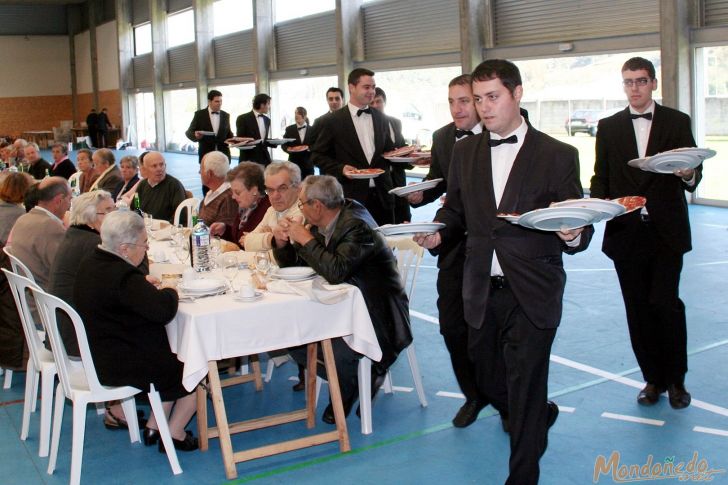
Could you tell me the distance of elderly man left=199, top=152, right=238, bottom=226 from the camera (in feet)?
19.5

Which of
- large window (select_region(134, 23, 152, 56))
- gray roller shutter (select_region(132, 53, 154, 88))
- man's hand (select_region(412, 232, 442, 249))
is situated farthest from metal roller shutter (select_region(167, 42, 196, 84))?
man's hand (select_region(412, 232, 442, 249))

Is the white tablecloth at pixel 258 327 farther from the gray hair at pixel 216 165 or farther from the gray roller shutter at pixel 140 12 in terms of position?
the gray roller shutter at pixel 140 12

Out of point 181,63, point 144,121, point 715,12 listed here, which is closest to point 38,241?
point 715,12

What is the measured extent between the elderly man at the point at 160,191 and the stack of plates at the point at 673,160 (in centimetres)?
417

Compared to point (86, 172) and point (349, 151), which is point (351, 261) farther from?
point (86, 172)

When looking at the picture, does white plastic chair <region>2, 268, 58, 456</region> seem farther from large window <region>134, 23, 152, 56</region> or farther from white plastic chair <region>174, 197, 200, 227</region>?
large window <region>134, 23, 152, 56</region>

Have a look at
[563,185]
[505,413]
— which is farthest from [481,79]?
[505,413]

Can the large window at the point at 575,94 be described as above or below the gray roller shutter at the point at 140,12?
below

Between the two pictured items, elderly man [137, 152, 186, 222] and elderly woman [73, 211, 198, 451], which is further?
elderly man [137, 152, 186, 222]

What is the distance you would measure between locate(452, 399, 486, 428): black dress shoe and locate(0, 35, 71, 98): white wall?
3501cm

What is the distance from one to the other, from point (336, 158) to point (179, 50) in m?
21.6

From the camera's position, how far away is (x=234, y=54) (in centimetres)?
2277

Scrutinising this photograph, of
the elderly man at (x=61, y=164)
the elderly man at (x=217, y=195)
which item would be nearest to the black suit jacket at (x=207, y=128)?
the elderly man at (x=61, y=164)

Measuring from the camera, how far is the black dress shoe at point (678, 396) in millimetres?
4214
